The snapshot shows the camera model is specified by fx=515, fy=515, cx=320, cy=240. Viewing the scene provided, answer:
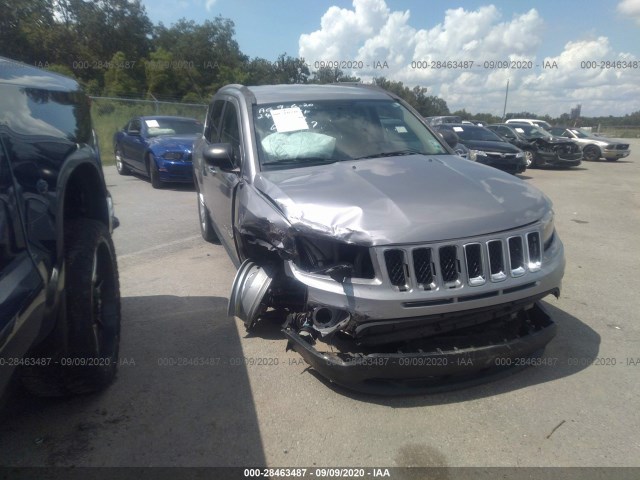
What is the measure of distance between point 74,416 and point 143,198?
303 inches

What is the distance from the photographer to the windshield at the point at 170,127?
466 inches

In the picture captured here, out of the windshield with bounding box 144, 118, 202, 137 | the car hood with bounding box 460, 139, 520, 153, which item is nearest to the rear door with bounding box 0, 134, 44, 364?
the windshield with bounding box 144, 118, 202, 137

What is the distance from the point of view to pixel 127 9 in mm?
47938

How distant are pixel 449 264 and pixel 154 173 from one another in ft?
30.6

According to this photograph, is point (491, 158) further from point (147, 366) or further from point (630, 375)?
point (147, 366)

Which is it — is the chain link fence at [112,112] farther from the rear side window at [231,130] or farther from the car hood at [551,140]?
the rear side window at [231,130]

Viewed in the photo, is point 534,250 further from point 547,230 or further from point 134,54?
point 134,54

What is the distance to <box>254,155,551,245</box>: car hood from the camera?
286 centimetres

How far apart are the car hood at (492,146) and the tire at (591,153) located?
8.83 meters

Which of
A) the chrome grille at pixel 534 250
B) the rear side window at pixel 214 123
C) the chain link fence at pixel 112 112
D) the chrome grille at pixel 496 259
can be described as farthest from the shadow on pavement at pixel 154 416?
the chain link fence at pixel 112 112

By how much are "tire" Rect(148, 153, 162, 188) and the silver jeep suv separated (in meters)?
7.64

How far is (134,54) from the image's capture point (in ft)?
149

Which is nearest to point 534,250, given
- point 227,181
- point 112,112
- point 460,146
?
point 227,181

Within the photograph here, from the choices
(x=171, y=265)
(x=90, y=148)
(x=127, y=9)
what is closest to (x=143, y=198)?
(x=171, y=265)
